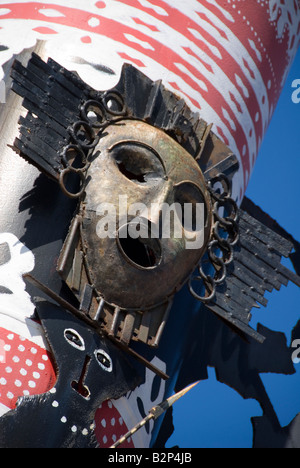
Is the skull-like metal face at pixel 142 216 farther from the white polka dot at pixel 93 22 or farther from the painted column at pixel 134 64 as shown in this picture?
the white polka dot at pixel 93 22

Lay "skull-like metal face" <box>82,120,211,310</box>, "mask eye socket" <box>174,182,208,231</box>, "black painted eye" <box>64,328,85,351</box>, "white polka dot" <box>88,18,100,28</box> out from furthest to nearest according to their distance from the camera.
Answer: "white polka dot" <box>88,18,100,28</box>, "mask eye socket" <box>174,182,208,231</box>, "skull-like metal face" <box>82,120,211,310</box>, "black painted eye" <box>64,328,85,351</box>

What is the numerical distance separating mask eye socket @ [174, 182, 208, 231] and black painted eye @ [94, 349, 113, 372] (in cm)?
79

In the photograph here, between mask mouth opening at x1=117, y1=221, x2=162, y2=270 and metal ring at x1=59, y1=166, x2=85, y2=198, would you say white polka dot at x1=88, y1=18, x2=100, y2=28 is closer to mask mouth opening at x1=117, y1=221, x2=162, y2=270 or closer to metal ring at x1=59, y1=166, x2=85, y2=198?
metal ring at x1=59, y1=166, x2=85, y2=198

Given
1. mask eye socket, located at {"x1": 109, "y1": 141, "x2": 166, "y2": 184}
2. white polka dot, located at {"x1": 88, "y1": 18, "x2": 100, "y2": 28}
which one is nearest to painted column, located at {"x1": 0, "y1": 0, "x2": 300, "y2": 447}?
white polka dot, located at {"x1": 88, "y1": 18, "x2": 100, "y2": 28}

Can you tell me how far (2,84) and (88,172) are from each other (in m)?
0.82

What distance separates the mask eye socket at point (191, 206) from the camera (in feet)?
16.7

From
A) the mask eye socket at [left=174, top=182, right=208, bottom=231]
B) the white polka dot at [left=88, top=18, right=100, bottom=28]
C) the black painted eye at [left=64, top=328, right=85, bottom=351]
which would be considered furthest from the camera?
the white polka dot at [left=88, top=18, right=100, bottom=28]

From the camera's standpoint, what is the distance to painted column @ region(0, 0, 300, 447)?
4742 millimetres

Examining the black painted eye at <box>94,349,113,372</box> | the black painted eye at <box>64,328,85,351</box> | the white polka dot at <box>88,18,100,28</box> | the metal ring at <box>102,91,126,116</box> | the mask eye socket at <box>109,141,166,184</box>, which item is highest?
the white polka dot at <box>88,18,100,28</box>

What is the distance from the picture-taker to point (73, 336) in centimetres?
469

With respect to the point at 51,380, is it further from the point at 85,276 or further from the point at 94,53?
the point at 94,53

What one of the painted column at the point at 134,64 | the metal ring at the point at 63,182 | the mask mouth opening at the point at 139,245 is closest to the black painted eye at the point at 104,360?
the painted column at the point at 134,64

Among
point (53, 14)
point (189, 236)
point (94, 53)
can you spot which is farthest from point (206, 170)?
point (53, 14)

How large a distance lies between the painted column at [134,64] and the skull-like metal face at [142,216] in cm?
23
